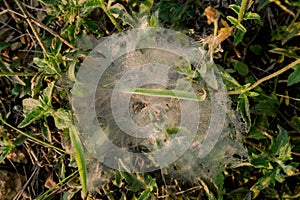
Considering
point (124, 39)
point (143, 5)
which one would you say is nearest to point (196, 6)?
point (143, 5)

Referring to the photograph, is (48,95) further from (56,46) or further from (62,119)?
(56,46)

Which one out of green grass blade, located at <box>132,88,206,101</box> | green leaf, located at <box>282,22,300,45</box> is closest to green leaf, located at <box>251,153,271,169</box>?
green grass blade, located at <box>132,88,206,101</box>

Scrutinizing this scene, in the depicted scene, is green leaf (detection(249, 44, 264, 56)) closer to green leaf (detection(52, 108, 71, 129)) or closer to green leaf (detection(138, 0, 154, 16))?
green leaf (detection(138, 0, 154, 16))

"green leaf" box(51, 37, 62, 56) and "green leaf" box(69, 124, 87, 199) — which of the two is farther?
"green leaf" box(51, 37, 62, 56)

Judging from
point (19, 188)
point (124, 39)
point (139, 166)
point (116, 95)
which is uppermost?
point (124, 39)

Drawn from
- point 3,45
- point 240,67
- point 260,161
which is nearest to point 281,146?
point 260,161

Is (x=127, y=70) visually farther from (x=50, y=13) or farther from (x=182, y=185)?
(x=182, y=185)
